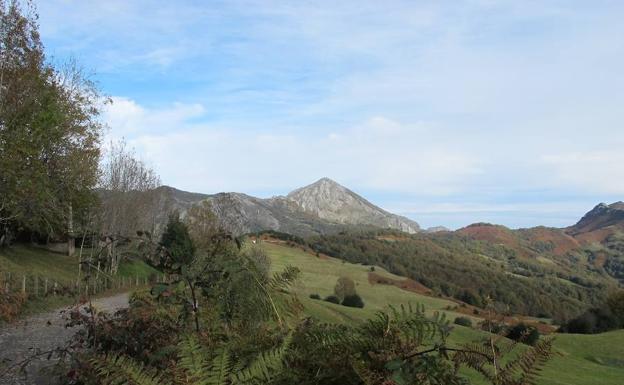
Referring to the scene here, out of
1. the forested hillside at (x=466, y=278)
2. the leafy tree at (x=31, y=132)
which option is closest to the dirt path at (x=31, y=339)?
the leafy tree at (x=31, y=132)

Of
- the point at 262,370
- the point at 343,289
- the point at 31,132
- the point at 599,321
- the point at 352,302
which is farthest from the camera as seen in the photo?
the point at 343,289

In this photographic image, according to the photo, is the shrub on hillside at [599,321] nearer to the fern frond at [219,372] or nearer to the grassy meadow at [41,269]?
the grassy meadow at [41,269]

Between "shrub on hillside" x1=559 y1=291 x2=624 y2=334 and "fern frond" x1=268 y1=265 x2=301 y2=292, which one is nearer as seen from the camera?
"fern frond" x1=268 y1=265 x2=301 y2=292

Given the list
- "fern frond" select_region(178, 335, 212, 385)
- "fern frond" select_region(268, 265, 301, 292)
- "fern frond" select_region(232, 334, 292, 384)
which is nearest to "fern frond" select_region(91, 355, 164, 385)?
"fern frond" select_region(178, 335, 212, 385)

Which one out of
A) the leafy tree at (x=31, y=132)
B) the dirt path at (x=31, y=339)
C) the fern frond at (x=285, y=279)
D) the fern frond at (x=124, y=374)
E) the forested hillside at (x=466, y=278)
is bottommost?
the forested hillside at (x=466, y=278)

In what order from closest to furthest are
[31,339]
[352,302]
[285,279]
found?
[285,279] → [31,339] → [352,302]

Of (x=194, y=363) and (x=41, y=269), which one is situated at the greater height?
(x=194, y=363)

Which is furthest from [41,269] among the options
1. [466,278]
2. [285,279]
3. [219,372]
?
[466,278]

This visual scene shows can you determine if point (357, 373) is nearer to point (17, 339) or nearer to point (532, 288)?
point (17, 339)

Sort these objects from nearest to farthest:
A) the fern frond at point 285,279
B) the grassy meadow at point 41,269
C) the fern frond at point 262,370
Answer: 1. the fern frond at point 262,370
2. the fern frond at point 285,279
3. the grassy meadow at point 41,269

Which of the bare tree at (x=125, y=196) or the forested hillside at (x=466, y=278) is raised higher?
the bare tree at (x=125, y=196)

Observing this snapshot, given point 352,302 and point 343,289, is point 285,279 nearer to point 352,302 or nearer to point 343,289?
point 352,302

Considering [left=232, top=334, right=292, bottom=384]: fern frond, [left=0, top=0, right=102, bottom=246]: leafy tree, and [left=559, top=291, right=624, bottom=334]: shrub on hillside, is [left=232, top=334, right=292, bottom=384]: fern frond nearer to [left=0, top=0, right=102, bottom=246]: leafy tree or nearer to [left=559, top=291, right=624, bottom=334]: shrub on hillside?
[left=0, top=0, right=102, bottom=246]: leafy tree

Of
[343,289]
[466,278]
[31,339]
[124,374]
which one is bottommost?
[466,278]
